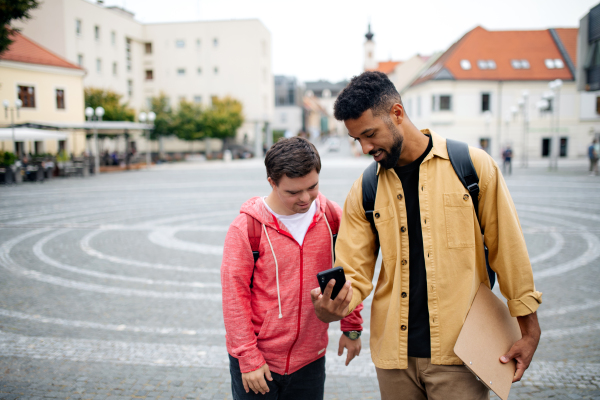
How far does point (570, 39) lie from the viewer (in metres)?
44.9

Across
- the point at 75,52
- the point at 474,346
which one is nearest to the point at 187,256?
the point at 474,346

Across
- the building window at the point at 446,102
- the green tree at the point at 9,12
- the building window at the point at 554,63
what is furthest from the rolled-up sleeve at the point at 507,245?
the building window at the point at 554,63

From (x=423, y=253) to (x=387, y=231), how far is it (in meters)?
0.19

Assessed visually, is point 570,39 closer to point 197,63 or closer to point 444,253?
point 197,63

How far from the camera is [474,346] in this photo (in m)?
2.01

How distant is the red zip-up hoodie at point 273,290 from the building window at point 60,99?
1486 inches

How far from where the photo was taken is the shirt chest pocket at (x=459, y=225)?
2078mm

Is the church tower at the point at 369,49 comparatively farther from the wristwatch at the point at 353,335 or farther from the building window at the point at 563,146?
the wristwatch at the point at 353,335

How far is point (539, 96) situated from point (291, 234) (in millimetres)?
47420

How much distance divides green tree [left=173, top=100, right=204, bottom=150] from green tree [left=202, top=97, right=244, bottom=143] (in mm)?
776

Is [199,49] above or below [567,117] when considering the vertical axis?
above

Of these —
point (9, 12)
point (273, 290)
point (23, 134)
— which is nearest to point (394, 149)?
point (273, 290)

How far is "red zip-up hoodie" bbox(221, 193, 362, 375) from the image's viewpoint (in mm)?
2246

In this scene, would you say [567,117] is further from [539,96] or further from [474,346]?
[474,346]
